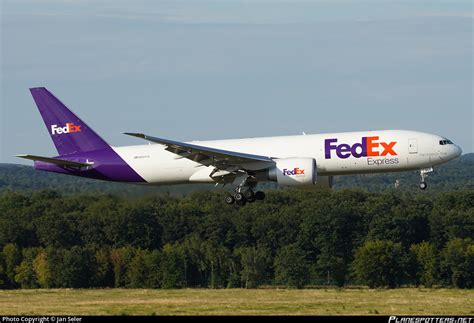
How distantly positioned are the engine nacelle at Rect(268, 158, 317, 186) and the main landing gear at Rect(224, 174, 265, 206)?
7.96 ft

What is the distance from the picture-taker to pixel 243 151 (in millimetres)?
58406

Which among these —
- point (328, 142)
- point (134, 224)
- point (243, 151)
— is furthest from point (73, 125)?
point (134, 224)

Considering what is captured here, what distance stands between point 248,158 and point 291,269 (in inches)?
1858

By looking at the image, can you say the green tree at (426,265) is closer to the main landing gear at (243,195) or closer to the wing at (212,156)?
the main landing gear at (243,195)

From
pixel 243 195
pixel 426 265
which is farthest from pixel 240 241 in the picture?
pixel 243 195

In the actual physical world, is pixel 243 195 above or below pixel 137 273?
above

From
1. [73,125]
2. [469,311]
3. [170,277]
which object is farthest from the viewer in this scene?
[170,277]

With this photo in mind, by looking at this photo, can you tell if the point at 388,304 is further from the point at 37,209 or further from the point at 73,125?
the point at 37,209

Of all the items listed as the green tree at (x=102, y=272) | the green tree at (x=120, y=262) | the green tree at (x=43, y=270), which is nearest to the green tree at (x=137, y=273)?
the green tree at (x=120, y=262)

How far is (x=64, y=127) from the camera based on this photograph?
63375mm

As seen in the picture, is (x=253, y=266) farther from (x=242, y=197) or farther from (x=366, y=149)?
(x=366, y=149)

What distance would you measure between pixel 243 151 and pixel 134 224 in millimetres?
48823

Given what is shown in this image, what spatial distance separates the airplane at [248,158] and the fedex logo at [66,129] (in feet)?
0.22

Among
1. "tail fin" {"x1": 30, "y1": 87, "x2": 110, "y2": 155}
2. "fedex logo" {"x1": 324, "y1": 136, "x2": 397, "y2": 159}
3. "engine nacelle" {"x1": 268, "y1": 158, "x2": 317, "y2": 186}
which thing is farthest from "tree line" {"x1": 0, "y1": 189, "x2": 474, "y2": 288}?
"fedex logo" {"x1": 324, "y1": 136, "x2": 397, "y2": 159}
